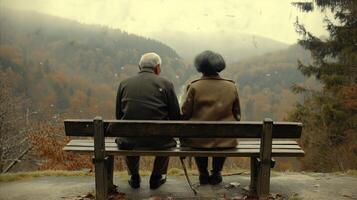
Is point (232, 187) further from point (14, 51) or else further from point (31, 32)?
point (31, 32)

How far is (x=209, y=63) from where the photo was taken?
207 inches

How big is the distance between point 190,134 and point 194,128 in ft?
0.22

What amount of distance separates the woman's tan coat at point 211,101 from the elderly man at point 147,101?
15 centimetres

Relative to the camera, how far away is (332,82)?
50.3 ft

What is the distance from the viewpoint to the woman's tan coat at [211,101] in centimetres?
513

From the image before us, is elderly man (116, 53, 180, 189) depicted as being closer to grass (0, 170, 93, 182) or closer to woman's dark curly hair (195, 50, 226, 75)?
woman's dark curly hair (195, 50, 226, 75)

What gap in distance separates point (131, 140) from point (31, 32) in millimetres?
117477

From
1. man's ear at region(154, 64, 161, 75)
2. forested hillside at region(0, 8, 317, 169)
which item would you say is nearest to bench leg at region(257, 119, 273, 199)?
man's ear at region(154, 64, 161, 75)

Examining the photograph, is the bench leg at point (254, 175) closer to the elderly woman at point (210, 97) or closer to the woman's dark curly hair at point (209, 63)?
the elderly woman at point (210, 97)

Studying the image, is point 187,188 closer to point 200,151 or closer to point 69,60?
point 200,151

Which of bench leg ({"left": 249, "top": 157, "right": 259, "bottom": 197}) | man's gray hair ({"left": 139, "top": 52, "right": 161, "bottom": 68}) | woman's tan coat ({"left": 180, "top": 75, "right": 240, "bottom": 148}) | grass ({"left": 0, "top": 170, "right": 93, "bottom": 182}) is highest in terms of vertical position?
man's gray hair ({"left": 139, "top": 52, "right": 161, "bottom": 68})

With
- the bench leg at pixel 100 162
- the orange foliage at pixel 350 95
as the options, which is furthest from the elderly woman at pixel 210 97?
the orange foliage at pixel 350 95

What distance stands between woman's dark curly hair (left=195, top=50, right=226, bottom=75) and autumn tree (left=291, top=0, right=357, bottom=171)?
986 cm

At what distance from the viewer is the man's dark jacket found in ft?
16.3
